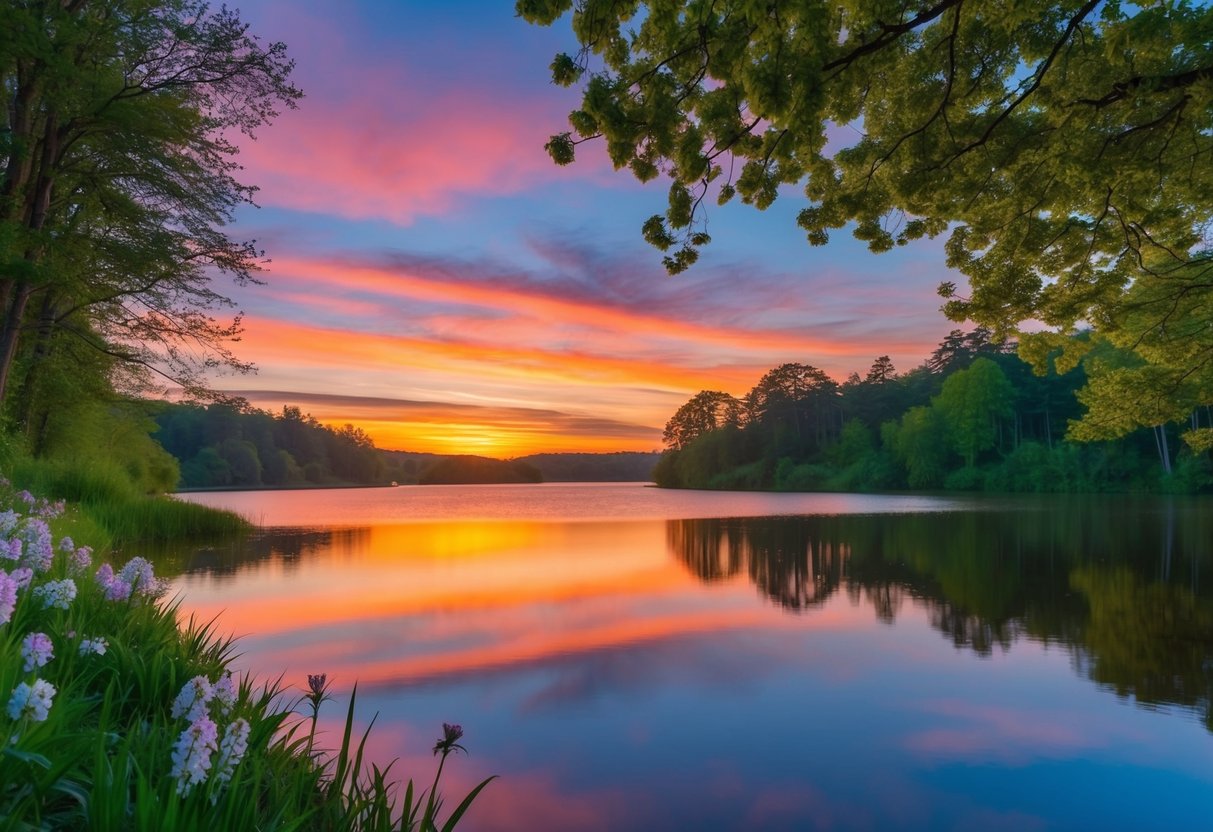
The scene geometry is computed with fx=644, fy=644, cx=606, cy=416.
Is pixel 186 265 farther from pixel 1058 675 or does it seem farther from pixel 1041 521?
pixel 1041 521

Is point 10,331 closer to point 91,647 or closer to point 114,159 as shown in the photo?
point 114,159

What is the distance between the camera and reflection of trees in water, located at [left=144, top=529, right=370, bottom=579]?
46.6 feet

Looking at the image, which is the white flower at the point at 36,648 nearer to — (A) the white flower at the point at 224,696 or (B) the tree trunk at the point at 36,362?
(A) the white flower at the point at 224,696

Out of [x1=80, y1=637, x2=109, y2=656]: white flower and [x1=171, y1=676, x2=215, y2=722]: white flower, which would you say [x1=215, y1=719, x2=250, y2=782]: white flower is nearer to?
[x1=171, y1=676, x2=215, y2=722]: white flower

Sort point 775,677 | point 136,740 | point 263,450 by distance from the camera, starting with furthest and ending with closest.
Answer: point 263,450
point 775,677
point 136,740

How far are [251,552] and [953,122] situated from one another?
60.0 feet

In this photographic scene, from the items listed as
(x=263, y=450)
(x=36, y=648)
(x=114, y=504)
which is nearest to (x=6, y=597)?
(x=36, y=648)

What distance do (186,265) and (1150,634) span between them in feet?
64.5

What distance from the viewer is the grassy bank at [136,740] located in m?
2.11

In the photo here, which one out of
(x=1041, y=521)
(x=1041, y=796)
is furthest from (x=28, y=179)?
(x=1041, y=521)

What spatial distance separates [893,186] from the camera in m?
8.37

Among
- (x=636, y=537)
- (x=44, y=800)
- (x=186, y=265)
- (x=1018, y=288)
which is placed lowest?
(x=636, y=537)

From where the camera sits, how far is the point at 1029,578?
13383 millimetres

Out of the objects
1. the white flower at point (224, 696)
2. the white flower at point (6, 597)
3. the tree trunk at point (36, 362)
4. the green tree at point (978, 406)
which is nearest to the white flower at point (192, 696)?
the white flower at point (224, 696)
